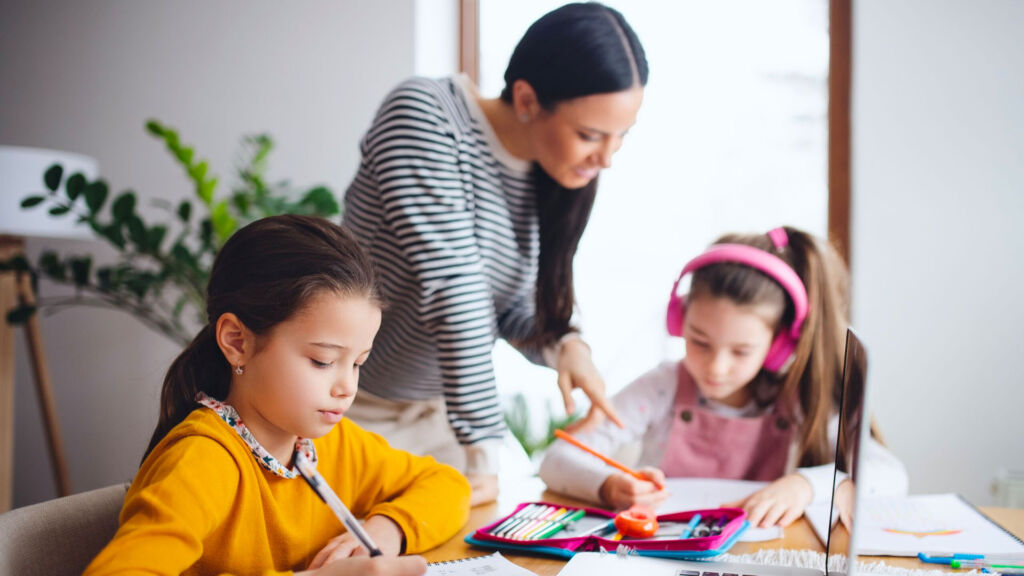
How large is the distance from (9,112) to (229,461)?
2.71m

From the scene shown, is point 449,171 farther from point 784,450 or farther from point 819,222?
point 819,222

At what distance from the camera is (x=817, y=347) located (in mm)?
1297

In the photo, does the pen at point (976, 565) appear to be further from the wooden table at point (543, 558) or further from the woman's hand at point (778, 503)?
the woman's hand at point (778, 503)

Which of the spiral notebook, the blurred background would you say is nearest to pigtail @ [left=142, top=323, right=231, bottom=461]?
the spiral notebook

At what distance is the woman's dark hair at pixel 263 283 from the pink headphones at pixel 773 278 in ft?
2.33

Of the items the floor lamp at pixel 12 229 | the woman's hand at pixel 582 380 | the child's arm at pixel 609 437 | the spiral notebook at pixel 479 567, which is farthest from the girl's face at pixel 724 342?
the floor lamp at pixel 12 229

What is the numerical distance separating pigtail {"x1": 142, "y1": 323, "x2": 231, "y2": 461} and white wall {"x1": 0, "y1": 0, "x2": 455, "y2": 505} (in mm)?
1809

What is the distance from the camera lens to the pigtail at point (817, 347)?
126cm

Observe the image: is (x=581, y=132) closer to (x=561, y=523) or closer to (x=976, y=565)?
(x=561, y=523)

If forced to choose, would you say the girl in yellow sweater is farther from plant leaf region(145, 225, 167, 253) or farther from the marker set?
plant leaf region(145, 225, 167, 253)

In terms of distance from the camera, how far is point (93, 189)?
1.84 m

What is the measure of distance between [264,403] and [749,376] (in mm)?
823

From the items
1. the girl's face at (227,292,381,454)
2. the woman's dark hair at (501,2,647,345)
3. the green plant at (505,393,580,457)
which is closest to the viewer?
the girl's face at (227,292,381,454)

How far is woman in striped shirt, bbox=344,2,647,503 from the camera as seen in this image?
1.06 m
